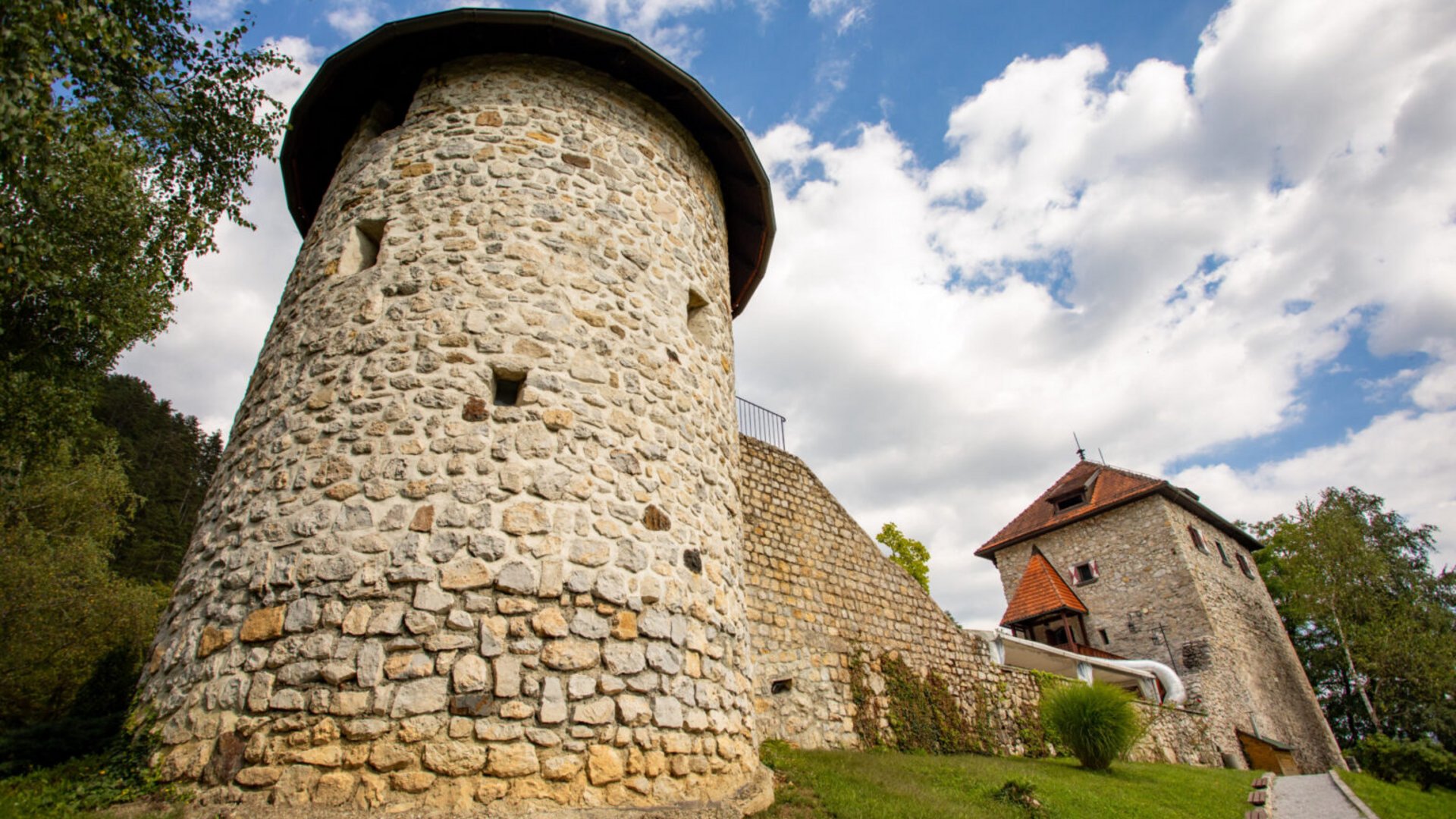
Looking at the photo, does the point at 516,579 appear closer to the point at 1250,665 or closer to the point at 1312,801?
the point at 1312,801

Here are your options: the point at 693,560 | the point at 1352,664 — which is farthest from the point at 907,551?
the point at 693,560

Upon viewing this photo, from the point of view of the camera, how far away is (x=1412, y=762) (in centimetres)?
1393

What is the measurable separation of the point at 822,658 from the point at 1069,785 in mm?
3330

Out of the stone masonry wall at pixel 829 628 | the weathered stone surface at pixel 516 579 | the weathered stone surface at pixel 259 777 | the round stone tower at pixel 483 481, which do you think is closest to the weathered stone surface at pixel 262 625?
the round stone tower at pixel 483 481

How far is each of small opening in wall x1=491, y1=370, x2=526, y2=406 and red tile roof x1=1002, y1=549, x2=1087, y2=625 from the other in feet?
65.3

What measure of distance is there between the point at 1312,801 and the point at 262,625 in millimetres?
13667

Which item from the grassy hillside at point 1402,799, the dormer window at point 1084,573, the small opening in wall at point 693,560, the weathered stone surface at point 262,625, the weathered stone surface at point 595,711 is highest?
the dormer window at point 1084,573

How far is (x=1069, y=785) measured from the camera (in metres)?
8.29

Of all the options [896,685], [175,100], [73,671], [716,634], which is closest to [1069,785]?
[896,685]

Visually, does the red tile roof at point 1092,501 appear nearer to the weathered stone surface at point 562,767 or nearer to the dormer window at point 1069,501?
the dormer window at point 1069,501

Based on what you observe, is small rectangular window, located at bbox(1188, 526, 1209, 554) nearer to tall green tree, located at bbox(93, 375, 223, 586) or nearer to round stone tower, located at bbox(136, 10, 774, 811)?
round stone tower, located at bbox(136, 10, 774, 811)

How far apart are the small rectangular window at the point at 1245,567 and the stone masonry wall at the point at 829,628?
17855 millimetres

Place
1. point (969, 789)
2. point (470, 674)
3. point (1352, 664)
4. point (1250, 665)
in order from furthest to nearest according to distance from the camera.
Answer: point (1352, 664) < point (1250, 665) < point (969, 789) < point (470, 674)

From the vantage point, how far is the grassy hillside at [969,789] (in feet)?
18.7
